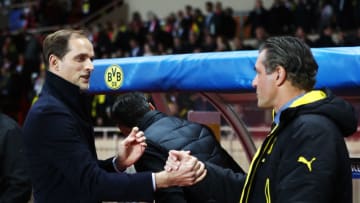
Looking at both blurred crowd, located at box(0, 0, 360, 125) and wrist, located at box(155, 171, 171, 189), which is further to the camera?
blurred crowd, located at box(0, 0, 360, 125)

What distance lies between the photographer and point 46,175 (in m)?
3.42

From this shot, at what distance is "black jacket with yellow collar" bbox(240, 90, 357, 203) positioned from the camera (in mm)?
2734

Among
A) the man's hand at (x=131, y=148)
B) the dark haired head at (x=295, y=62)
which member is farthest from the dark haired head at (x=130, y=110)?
the dark haired head at (x=295, y=62)

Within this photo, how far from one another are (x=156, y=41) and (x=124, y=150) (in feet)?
48.7

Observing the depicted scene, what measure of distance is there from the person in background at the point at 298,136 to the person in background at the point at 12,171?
1.90 metres

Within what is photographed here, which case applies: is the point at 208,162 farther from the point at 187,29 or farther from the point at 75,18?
the point at 75,18

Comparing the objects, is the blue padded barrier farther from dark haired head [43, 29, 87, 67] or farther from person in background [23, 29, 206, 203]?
dark haired head [43, 29, 87, 67]

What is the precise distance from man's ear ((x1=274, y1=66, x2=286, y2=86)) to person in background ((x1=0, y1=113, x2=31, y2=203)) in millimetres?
2076

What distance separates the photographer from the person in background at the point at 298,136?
8.99 ft

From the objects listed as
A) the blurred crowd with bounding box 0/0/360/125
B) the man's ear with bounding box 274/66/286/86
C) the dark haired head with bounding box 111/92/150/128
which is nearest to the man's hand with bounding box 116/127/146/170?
the dark haired head with bounding box 111/92/150/128

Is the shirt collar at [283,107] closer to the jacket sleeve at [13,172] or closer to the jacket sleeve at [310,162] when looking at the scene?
the jacket sleeve at [310,162]

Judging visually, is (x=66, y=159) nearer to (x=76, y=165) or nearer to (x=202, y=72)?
(x=76, y=165)

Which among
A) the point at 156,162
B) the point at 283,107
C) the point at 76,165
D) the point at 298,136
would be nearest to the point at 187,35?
the point at 156,162

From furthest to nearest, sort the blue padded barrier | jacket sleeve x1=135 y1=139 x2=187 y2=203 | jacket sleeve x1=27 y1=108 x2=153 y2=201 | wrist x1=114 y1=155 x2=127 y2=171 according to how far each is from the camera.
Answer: the blue padded barrier
jacket sleeve x1=135 y1=139 x2=187 y2=203
wrist x1=114 y1=155 x2=127 y2=171
jacket sleeve x1=27 y1=108 x2=153 y2=201
